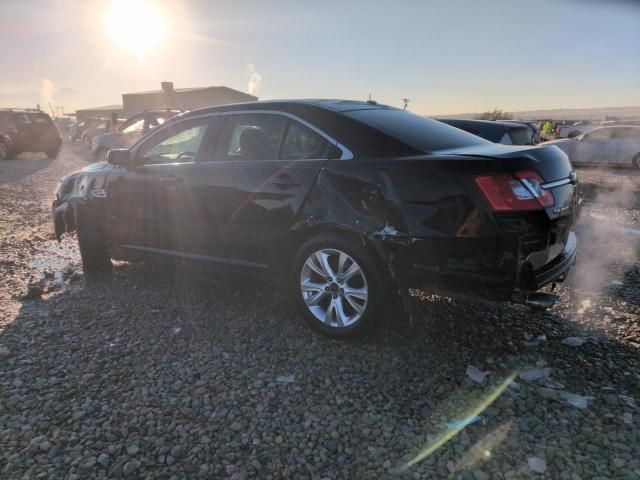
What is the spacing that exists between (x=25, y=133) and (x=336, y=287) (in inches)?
724

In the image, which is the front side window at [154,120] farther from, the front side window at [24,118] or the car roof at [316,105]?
the car roof at [316,105]

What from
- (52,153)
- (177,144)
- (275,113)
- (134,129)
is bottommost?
(52,153)

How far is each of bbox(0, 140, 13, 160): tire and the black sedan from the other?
1629 cm

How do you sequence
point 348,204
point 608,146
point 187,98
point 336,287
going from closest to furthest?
point 348,204 → point 336,287 → point 608,146 → point 187,98

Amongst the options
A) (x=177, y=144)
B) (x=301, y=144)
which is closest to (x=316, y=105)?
(x=301, y=144)

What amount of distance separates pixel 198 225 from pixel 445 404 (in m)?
2.47

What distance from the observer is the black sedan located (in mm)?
2773

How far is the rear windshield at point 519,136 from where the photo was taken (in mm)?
9484

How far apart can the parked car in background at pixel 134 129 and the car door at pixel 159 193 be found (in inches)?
351

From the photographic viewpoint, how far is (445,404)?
269cm

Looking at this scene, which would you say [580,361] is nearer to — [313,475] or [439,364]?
[439,364]

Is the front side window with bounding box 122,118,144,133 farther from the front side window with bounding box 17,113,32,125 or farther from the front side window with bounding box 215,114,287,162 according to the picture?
the front side window with bounding box 215,114,287,162

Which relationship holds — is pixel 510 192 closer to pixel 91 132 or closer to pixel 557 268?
pixel 557 268

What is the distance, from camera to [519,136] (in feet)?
31.9
